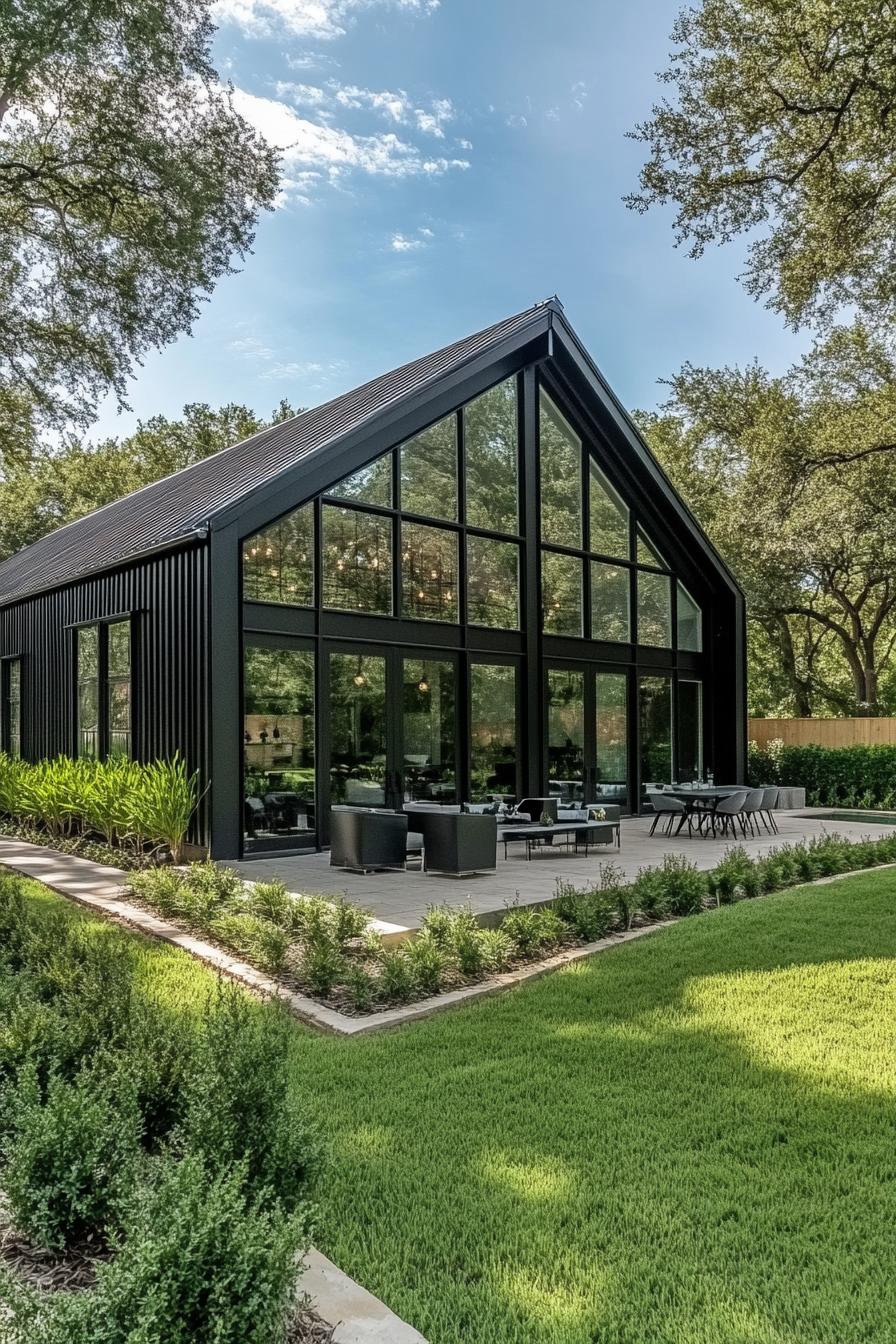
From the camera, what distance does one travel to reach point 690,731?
1761 centimetres

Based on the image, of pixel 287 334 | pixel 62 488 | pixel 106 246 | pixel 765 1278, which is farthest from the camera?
pixel 62 488

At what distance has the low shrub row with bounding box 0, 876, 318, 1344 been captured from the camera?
196 cm

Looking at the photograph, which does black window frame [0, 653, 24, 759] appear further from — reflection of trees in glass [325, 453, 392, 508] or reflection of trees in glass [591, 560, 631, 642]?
reflection of trees in glass [591, 560, 631, 642]

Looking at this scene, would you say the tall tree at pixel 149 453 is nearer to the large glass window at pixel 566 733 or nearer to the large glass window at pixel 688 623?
the large glass window at pixel 688 623

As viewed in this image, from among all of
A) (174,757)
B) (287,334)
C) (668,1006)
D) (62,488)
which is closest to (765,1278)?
(668,1006)

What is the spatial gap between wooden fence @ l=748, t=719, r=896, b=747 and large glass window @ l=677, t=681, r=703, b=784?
4542 millimetres

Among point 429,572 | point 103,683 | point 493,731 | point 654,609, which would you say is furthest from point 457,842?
point 654,609

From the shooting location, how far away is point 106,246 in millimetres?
11891

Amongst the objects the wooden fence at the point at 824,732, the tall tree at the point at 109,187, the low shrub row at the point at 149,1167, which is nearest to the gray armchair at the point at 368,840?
the low shrub row at the point at 149,1167

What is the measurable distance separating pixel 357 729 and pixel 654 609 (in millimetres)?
7462

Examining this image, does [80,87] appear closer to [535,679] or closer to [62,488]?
[535,679]

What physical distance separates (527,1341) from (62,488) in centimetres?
3626

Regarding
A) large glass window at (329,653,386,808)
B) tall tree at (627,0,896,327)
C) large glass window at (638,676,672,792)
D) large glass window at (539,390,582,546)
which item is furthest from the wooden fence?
large glass window at (329,653,386,808)

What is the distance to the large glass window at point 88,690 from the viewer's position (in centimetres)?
1311
